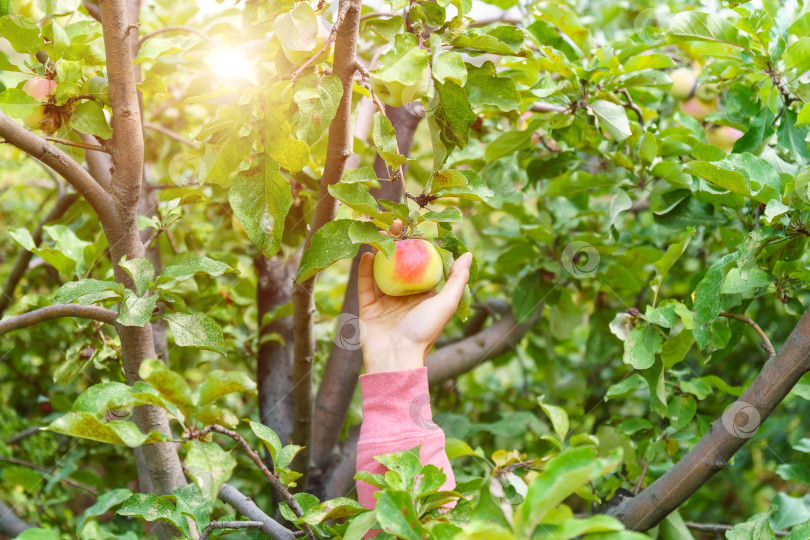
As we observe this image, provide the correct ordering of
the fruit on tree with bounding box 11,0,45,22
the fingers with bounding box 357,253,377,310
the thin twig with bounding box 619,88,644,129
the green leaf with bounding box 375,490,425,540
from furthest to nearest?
the thin twig with bounding box 619,88,644,129
the fruit on tree with bounding box 11,0,45,22
the fingers with bounding box 357,253,377,310
the green leaf with bounding box 375,490,425,540

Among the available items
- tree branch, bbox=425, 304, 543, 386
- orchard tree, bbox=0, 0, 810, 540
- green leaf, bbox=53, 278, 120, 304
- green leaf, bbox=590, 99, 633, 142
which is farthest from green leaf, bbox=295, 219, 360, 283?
tree branch, bbox=425, 304, 543, 386

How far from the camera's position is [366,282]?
0.94 m

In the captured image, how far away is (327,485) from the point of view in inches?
55.4

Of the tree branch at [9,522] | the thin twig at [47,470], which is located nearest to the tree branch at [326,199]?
the tree branch at [9,522]

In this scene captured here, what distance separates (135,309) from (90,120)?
27cm

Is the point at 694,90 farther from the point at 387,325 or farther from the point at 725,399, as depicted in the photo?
the point at 387,325

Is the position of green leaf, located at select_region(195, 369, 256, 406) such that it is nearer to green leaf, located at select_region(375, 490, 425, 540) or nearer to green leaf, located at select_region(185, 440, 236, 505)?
green leaf, located at select_region(185, 440, 236, 505)

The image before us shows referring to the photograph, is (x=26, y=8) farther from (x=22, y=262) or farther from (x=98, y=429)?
(x=98, y=429)

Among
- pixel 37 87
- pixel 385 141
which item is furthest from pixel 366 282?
pixel 37 87

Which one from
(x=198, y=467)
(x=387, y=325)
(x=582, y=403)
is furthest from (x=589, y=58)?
(x=582, y=403)

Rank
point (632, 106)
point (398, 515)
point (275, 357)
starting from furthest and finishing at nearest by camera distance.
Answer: point (275, 357) < point (632, 106) < point (398, 515)

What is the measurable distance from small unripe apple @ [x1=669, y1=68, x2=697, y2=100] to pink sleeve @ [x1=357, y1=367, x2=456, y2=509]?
1120 mm

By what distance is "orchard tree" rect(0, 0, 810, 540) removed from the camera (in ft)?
2.44

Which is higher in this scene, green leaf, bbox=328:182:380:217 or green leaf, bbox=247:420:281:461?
green leaf, bbox=328:182:380:217
